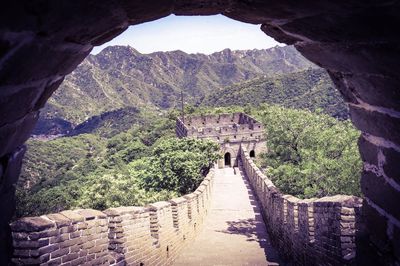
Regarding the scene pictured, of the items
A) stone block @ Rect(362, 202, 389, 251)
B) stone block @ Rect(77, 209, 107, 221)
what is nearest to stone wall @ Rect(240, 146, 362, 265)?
stone block @ Rect(362, 202, 389, 251)

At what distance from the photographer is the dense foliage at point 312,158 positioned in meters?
14.0

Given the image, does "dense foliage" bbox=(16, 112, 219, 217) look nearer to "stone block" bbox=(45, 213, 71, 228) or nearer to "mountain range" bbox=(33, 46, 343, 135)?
"stone block" bbox=(45, 213, 71, 228)

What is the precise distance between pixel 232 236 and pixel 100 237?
7761 millimetres

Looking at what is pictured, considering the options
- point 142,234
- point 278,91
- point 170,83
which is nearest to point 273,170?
point 142,234

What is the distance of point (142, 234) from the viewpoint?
264 inches

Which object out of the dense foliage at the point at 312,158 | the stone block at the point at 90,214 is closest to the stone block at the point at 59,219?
the stone block at the point at 90,214

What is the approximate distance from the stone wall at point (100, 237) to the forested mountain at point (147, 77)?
9882 centimetres

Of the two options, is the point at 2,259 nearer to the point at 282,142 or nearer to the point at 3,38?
the point at 3,38

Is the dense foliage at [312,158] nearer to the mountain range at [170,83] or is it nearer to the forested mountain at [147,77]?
the mountain range at [170,83]

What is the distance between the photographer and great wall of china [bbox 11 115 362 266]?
428 centimetres

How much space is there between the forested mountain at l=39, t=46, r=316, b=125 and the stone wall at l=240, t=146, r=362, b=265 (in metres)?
99.5

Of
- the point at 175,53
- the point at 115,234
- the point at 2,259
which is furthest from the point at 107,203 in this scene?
the point at 175,53

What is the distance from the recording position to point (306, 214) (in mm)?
6402

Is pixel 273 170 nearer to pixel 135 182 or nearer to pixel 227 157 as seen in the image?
pixel 135 182
